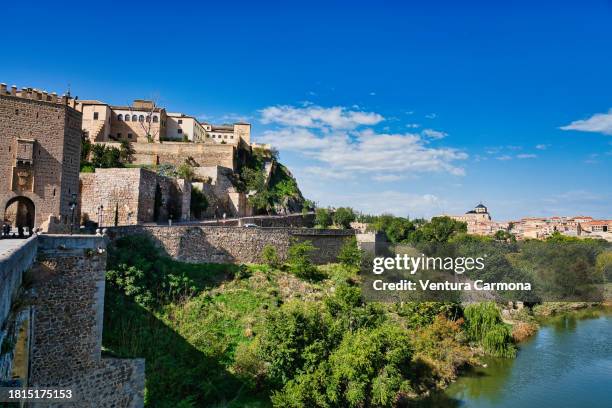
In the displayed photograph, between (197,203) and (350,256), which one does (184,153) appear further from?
(350,256)

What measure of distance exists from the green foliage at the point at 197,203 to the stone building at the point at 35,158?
43.0ft

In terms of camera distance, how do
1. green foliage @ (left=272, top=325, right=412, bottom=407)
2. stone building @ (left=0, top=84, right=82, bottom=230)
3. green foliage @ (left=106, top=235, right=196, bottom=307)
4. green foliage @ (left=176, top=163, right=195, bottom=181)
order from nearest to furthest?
green foliage @ (left=272, top=325, right=412, bottom=407) < stone building @ (left=0, top=84, right=82, bottom=230) < green foliage @ (left=106, top=235, right=196, bottom=307) < green foliage @ (left=176, top=163, right=195, bottom=181)

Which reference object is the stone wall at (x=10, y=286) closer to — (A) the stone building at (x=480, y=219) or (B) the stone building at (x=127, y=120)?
(B) the stone building at (x=127, y=120)

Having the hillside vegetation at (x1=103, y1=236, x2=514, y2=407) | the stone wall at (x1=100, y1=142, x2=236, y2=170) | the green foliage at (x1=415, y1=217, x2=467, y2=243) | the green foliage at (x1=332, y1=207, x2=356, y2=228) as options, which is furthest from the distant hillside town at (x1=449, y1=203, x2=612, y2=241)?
the hillside vegetation at (x1=103, y1=236, x2=514, y2=407)

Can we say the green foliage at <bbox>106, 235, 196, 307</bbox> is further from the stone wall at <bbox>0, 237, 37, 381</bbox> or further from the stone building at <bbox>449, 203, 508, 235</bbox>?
the stone building at <bbox>449, 203, 508, 235</bbox>

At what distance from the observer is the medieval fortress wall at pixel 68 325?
956 cm

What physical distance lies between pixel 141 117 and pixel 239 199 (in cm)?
1490

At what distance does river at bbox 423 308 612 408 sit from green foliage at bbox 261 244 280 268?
10775 millimetres

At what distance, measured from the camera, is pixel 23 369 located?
9.48m

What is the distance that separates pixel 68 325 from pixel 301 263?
647 inches

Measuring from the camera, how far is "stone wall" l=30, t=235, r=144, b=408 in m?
9.90

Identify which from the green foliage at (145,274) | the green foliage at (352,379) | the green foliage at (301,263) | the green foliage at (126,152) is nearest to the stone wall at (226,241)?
the green foliage at (145,274)

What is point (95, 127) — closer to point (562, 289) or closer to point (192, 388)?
point (192, 388)

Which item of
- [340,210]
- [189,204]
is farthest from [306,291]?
[340,210]
